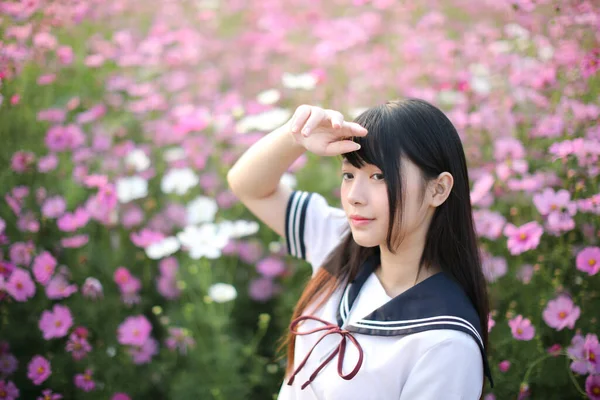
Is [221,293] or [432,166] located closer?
[432,166]

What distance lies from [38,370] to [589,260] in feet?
4.10

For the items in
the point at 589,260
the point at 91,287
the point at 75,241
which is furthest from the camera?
the point at 75,241

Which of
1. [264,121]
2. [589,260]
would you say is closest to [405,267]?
[589,260]

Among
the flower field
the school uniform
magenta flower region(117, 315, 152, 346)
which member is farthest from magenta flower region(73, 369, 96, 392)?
the school uniform

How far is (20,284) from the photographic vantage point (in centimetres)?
133

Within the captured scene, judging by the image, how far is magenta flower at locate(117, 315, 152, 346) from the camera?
1.40 meters

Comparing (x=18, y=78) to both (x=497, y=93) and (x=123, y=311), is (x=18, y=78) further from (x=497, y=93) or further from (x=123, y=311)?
(x=497, y=93)

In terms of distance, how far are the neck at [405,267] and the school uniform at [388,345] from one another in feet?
0.07

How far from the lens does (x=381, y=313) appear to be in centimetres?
84

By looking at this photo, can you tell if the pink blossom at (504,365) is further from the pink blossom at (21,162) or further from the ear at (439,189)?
the pink blossom at (21,162)

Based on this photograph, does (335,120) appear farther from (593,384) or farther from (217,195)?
(217,195)

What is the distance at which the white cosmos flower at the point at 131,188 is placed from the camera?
5.46 feet

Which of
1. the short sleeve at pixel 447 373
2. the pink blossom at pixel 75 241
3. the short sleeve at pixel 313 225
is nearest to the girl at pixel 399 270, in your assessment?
the short sleeve at pixel 447 373

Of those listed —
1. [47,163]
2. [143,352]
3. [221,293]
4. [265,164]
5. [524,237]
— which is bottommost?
[143,352]
